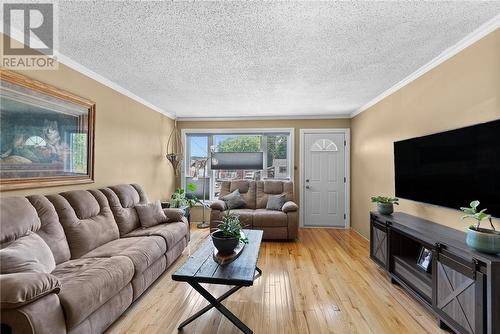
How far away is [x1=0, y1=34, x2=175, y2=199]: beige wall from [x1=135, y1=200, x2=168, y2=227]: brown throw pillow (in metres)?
0.59

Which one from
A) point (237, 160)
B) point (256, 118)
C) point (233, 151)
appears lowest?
point (237, 160)

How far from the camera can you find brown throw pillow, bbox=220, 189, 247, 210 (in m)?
4.64

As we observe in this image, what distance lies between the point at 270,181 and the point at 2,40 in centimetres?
409

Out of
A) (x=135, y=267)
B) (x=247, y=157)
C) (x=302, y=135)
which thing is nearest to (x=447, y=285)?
(x=135, y=267)

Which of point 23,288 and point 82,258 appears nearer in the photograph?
point 23,288

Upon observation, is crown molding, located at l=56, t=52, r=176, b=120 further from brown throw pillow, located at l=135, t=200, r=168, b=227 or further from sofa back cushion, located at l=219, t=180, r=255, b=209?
sofa back cushion, located at l=219, t=180, r=255, b=209

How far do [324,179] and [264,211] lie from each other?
164 centimetres

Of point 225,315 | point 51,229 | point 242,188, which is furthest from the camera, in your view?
point 242,188

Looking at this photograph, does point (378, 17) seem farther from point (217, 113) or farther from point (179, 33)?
point (217, 113)

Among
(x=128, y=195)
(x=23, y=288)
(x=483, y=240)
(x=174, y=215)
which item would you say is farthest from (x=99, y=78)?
(x=483, y=240)

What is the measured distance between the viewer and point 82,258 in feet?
7.11

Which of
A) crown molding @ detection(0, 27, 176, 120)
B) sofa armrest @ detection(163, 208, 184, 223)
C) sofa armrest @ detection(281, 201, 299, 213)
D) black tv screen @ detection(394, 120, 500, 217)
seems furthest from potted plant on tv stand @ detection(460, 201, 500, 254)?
crown molding @ detection(0, 27, 176, 120)

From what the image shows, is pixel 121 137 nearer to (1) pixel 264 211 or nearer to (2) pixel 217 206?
(2) pixel 217 206

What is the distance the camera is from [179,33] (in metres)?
2.07
